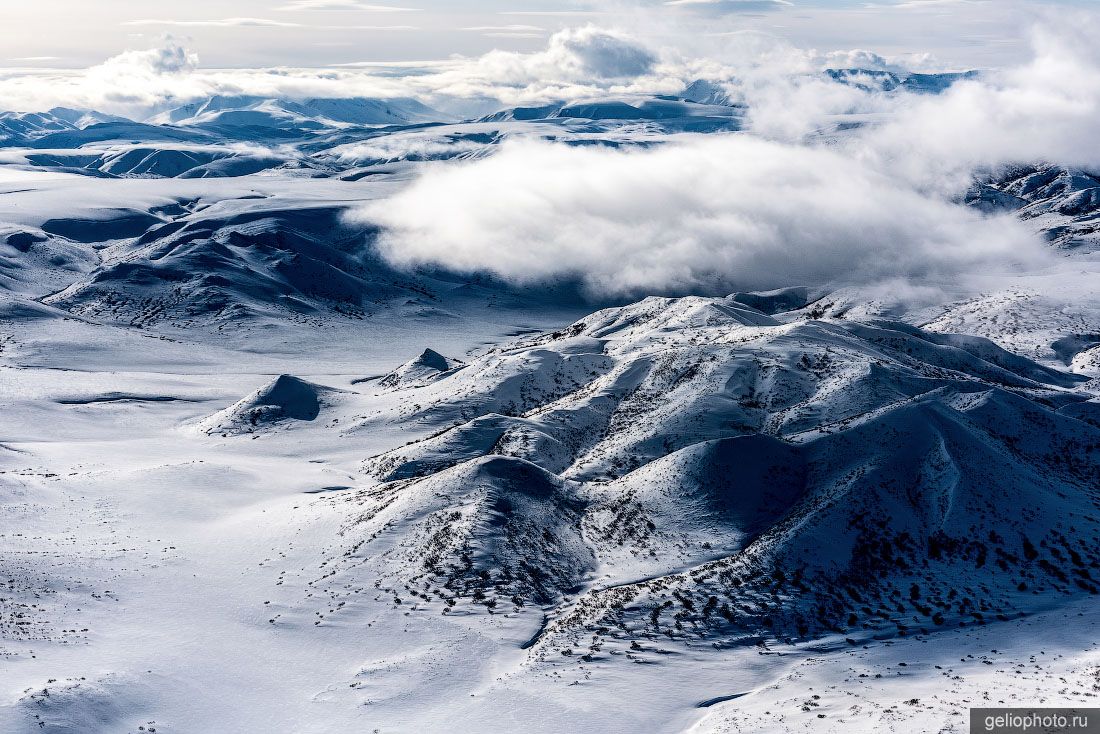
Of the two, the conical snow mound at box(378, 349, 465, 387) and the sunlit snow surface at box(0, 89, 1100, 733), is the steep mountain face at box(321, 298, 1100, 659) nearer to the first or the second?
the sunlit snow surface at box(0, 89, 1100, 733)

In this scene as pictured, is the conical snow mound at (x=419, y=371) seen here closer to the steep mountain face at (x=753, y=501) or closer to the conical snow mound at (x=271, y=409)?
the conical snow mound at (x=271, y=409)

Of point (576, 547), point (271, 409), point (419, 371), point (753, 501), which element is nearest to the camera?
point (576, 547)

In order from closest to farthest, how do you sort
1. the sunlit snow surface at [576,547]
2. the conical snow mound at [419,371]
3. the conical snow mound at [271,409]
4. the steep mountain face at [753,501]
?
1. the sunlit snow surface at [576,547]
2. the steep mountain face at [753,501]
3. the conical snow mound at [271,409]
4. the conical snow mound at [419,371]

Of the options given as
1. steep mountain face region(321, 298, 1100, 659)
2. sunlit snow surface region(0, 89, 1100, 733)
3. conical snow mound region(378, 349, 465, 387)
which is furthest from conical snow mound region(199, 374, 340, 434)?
steep mountain face region(321, 298, 1100, 659)

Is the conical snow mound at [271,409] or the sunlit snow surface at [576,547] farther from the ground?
the sunlit snow surface at [576,547]

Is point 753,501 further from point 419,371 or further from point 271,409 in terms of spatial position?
point 419,371

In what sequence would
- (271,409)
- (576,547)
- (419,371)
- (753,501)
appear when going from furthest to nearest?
(419,371) → (271,409) → (753,501) → (576,547)

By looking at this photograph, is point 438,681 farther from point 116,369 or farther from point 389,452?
point 116,369

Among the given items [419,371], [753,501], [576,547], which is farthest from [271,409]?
[753,501]

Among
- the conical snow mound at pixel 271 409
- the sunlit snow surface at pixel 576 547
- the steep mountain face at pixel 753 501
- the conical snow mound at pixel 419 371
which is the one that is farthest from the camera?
the conical snow mound at pixel 419 371

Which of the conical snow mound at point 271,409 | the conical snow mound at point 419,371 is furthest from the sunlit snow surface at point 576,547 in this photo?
the conical snow mound at point 419,371
